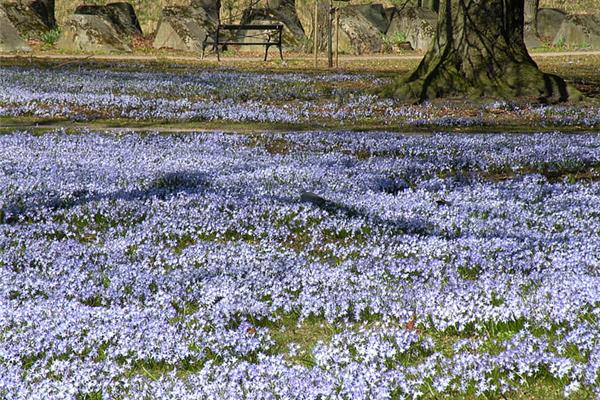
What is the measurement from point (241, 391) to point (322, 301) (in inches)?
53.4

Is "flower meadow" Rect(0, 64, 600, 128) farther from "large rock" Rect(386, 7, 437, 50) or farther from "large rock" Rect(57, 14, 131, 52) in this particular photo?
"large rock" Rect(386, 7, 437, 50)

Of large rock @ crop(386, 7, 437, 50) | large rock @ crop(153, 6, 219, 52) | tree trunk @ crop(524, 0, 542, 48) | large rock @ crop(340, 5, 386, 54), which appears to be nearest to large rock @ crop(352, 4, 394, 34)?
→ large rock @ crop(386, 7, 437, 50)

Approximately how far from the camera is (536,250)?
577cm

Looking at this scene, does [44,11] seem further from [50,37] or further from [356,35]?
[356,35]

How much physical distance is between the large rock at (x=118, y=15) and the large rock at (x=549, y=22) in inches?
837

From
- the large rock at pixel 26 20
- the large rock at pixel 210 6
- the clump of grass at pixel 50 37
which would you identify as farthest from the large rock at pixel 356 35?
the large rock at pixel 26 20

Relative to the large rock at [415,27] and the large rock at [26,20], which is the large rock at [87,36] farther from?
the large rock at [415,27]

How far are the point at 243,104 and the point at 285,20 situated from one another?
78.8 ft

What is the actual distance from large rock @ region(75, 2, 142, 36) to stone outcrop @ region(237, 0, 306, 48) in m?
5.66

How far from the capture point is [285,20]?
4019 centimetres

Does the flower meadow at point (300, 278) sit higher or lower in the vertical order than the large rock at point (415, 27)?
lower

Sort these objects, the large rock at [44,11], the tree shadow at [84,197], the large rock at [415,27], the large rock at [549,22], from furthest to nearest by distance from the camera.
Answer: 1. the large rock at [549,22]
2. the large rock at [44,11]
3. the large rock at [415,27]
4. the tree shadow at [84,197]

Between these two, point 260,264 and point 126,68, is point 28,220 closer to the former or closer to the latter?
point 260,264

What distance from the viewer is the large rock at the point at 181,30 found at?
37781 millimetres
